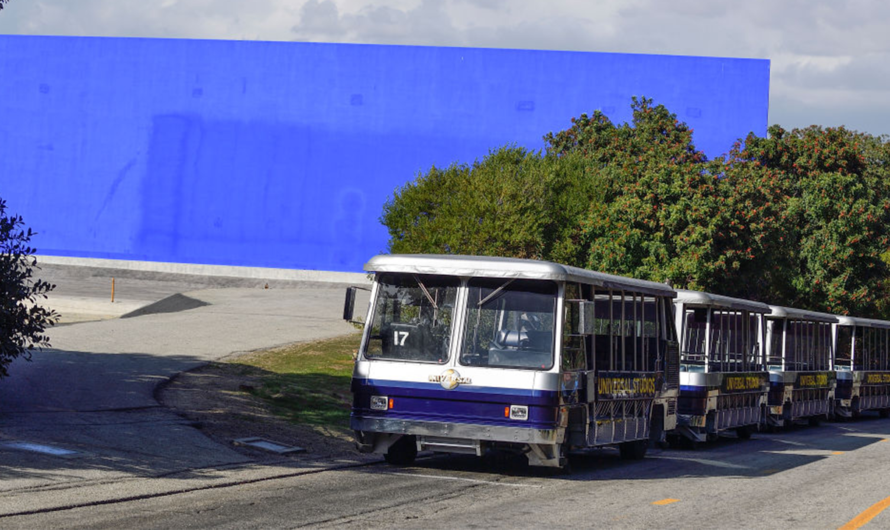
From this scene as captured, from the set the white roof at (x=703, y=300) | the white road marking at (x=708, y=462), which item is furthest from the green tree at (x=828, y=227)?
the white road marking at (x=708, y=462)

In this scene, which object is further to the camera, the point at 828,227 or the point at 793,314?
the point at 828,227

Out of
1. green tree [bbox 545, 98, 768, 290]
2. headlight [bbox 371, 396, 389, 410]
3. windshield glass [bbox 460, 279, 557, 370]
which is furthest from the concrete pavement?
green tree [bbox 545, 98, 768, 290]

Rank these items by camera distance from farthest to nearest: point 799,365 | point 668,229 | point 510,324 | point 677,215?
point 668,229 → point 677,215 → point 799,365 → point 510,324

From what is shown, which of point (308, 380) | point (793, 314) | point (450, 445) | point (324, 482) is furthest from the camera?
point (793, 314)

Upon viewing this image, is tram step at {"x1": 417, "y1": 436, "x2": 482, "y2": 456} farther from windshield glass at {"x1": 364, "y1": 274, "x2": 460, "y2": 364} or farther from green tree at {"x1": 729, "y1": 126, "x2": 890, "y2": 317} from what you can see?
green tree at {"x1": 729, "y1": 126, "x2": 890, "y2": 317}

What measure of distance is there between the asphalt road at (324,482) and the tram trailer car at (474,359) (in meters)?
0.55

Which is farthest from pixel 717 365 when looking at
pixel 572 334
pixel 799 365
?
pixel 572 334

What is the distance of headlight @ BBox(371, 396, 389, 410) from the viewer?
44.5 ft

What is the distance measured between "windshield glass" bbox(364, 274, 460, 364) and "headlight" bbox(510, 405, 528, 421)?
1.02m

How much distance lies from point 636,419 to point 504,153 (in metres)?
18.6

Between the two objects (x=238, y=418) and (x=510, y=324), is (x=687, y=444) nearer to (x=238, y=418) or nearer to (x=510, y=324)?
(x=238, y=418)

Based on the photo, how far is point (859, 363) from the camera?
3294 centimetres

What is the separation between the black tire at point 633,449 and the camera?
17156mm

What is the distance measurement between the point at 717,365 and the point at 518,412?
9183 millimetres
